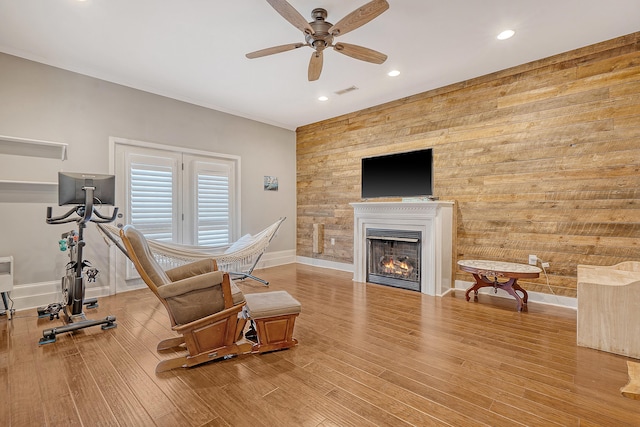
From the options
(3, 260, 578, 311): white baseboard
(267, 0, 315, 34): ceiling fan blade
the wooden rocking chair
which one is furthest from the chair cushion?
(3, 260, 578, 311): white baseboard

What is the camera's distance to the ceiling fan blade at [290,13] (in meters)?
2.13

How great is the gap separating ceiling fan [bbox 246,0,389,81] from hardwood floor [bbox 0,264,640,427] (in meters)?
2.58

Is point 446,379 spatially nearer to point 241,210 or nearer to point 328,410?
point 328,410

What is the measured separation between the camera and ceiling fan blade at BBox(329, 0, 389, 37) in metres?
2.15

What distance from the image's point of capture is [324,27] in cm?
256

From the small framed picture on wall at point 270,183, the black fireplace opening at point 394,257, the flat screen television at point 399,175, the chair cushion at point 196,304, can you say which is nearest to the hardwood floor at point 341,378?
the chair cushion at point 196,304

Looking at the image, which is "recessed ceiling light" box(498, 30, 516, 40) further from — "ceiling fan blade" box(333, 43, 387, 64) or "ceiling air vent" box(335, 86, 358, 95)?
"ceiling air vent" box(335, 86, 358, 95)

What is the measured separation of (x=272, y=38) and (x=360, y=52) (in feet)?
3.12

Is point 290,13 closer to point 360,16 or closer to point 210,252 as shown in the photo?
point 360,16

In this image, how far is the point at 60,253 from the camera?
351cm

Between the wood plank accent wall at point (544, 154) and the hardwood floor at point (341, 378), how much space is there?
2.98 feet

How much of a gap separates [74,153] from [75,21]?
5.13 feet

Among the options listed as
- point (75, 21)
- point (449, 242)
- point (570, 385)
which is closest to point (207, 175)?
point (75, 21)

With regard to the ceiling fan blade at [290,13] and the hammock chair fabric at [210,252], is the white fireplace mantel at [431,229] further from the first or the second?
the ceiling fan blade at [290,13]
